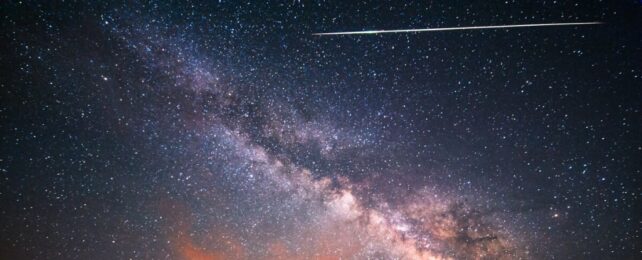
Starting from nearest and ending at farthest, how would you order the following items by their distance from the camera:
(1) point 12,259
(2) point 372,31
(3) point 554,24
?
(3) point 554,24 < (2) point 372,31 < (1) point 12,259

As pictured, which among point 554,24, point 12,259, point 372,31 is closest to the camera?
point 554,24

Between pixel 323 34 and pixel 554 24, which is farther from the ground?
pixel 323 34

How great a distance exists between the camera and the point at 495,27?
5117mm

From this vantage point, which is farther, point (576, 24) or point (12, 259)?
point (12, 259)

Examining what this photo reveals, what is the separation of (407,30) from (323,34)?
4.86ft

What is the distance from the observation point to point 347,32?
17.5 ft

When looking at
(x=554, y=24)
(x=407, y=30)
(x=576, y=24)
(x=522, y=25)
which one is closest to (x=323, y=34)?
(x=407, y=30)

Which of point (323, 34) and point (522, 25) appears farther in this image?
point (323, 34)

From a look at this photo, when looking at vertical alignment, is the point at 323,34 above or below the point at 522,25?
above

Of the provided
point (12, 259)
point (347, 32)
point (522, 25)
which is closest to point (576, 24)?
point (522, 25)

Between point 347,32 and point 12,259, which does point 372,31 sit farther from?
point 12,259

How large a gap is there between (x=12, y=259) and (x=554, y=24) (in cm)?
2231

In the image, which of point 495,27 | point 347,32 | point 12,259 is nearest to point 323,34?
point 347,32

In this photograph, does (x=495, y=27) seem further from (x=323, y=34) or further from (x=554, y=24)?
(x=323, y=34)
